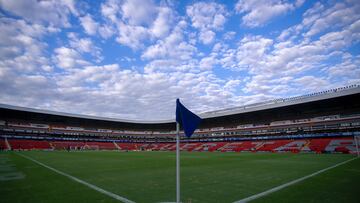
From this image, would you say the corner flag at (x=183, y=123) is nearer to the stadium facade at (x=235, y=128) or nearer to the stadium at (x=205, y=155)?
the stadium at (x=205, y=155)

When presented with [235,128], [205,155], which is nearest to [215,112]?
[235,128]

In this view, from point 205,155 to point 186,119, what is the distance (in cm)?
3085

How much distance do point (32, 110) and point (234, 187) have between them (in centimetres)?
6449

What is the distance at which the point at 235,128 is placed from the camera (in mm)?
68312

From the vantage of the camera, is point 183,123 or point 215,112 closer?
point 183,123

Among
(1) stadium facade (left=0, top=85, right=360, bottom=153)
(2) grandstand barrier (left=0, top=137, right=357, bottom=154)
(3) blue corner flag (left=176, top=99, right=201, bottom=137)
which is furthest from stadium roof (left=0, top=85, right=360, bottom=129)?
(3) blue corner flag (left=176, top=99, right=201, bottom=137)

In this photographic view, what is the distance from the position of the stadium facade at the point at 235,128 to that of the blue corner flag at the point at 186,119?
134ft

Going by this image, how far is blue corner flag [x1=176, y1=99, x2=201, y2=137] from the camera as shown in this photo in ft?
14.6

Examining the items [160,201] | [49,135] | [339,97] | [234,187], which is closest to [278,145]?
[339,97]

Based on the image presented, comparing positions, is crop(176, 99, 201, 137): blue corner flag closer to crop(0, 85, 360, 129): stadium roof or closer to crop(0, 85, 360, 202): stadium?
crop(0, 85, 360, 202): stadium

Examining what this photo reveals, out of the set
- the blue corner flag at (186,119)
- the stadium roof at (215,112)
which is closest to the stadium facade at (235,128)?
the stadium roof at (215,112)

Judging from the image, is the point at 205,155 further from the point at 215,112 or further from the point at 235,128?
the point at 235,128

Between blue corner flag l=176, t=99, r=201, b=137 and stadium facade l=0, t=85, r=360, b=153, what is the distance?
40.8 metres

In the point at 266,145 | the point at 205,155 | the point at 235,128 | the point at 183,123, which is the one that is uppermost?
the point at 183,123
